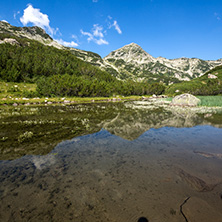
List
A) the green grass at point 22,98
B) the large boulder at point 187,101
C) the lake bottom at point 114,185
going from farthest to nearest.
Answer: the large boulder at point 187,101 < the green grass at point 22,98 < the lake bottom at point 114,185

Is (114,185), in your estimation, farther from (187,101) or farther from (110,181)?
(187,101)

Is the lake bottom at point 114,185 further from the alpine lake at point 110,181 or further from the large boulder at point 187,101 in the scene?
the large boulder at point 187,101

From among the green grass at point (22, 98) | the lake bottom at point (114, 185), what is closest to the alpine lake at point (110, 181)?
the lake bottom at point (114, 185)

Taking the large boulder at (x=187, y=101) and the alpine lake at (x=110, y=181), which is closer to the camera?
the alpine lake at (x=110, y=181)

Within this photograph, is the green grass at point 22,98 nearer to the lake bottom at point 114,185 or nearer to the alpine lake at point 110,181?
the alpine lake at point 110,181

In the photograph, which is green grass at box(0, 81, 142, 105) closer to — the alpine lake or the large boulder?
the large boulder

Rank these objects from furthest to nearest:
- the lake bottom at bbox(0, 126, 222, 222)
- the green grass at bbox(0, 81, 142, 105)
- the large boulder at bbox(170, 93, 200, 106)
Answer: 1. the large boulder at bbox(170, 93, 200, 106)
2. the green grass at bbox(0, 81, 142, 105)
3. the lake bottom at bbox(0, 126, 222, 222)

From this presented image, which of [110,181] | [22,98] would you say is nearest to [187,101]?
[110,181]

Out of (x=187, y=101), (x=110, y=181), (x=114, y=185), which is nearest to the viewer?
(x=114, y=185)

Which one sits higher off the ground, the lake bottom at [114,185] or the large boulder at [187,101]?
the large boulder at [187,101]

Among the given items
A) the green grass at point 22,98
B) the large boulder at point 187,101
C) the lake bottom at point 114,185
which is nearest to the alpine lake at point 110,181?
the lake bottom at point 114,185

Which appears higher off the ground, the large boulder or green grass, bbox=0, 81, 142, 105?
the large boulder

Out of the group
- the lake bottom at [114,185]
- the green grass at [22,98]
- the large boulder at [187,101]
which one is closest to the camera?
the lake bottom at [114,185]

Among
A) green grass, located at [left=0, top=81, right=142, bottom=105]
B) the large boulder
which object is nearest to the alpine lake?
the large boulder
